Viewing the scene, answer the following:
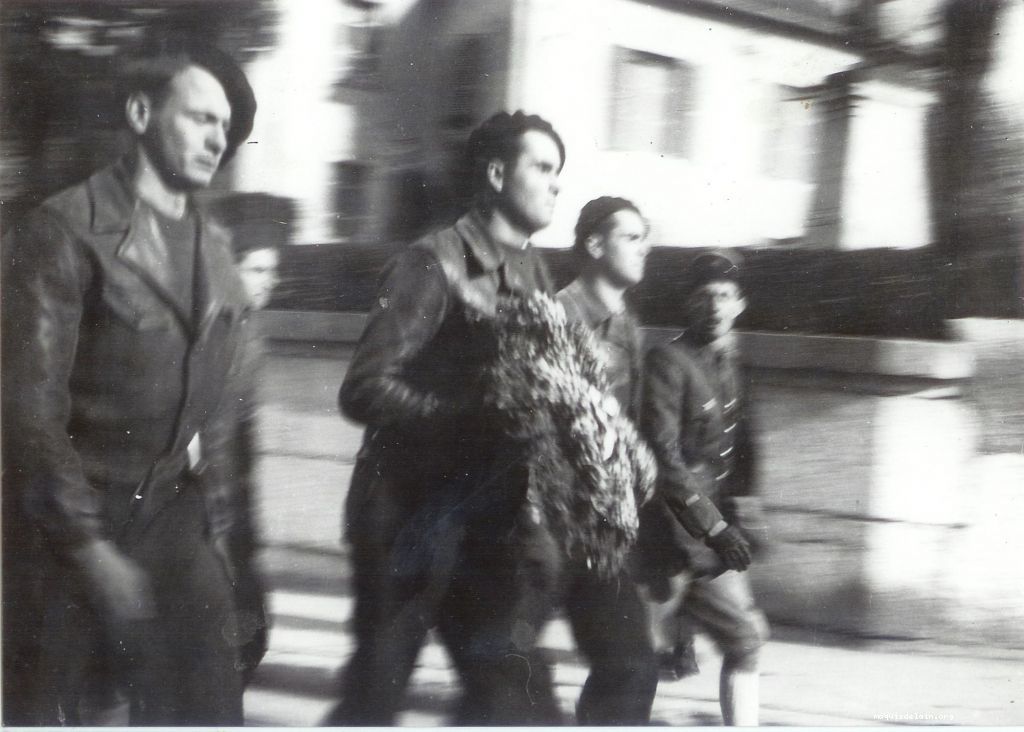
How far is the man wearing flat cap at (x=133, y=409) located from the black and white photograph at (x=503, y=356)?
0.01 metres

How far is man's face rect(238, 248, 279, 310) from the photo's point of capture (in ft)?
11.1

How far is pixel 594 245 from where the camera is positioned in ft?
A: 11.2

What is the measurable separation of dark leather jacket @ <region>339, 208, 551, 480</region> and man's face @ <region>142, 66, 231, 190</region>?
684 millimetres

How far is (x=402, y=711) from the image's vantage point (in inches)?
136

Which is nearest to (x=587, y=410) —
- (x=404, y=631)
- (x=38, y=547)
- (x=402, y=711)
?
(x=404, y=631)

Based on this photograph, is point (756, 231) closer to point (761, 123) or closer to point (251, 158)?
point (761, 123)

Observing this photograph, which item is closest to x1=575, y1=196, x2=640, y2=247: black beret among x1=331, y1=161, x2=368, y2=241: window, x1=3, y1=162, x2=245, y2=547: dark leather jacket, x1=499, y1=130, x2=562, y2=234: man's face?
x1=499, y1=130, x2=562, y2=234: man's face

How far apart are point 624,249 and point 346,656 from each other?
5.29 ft

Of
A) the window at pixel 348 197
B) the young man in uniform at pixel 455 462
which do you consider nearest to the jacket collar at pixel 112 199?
the window at pixel 348 197

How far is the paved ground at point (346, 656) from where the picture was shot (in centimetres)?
337

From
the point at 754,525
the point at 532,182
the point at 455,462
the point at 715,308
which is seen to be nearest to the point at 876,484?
the point at 754,525

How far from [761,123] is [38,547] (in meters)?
2.71

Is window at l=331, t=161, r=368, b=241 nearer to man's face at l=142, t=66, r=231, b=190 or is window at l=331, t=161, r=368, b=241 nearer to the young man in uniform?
the young man in uniform

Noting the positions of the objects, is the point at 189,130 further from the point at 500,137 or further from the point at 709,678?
the point at 709,678
